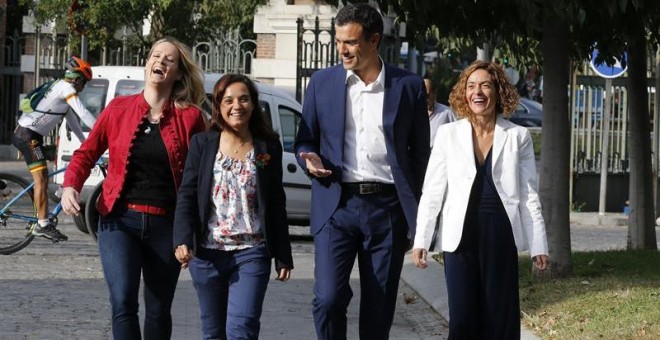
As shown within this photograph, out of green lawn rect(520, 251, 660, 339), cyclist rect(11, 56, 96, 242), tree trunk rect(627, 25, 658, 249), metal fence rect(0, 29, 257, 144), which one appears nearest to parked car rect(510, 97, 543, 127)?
metal fence rect(0, 29, 257, 144)

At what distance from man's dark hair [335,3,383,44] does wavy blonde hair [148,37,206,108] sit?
0.72 meters

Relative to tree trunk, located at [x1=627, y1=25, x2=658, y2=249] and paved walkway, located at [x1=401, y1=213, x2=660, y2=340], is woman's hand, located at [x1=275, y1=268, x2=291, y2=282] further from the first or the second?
tree trunk, located at [x1=627, y1=25, x2=658, y2=249]

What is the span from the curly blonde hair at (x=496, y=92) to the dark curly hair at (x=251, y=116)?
2.89 feet

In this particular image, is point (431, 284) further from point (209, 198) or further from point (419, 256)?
point (209, 198)

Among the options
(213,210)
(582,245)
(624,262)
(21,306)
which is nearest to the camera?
(213,210)

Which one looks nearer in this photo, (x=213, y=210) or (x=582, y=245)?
(x=213, y=210)

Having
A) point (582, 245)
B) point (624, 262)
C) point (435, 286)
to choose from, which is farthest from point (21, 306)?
point (582, 245)

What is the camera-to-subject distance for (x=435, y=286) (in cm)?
1223

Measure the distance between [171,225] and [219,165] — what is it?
396 millimetres

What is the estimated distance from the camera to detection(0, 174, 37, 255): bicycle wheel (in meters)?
14.5

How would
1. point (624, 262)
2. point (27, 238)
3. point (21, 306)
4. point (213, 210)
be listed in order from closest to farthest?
point (213, 210), point (21, 306), point (624, 262), point (27, 238)

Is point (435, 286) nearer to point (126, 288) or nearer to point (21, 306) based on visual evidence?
point (21, 306)

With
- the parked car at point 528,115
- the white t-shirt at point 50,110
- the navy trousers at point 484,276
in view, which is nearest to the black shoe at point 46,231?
the white t-shirt at point 50,110

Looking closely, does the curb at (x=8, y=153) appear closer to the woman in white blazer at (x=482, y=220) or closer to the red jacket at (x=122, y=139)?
the red jacket at (x=122, y=139)
